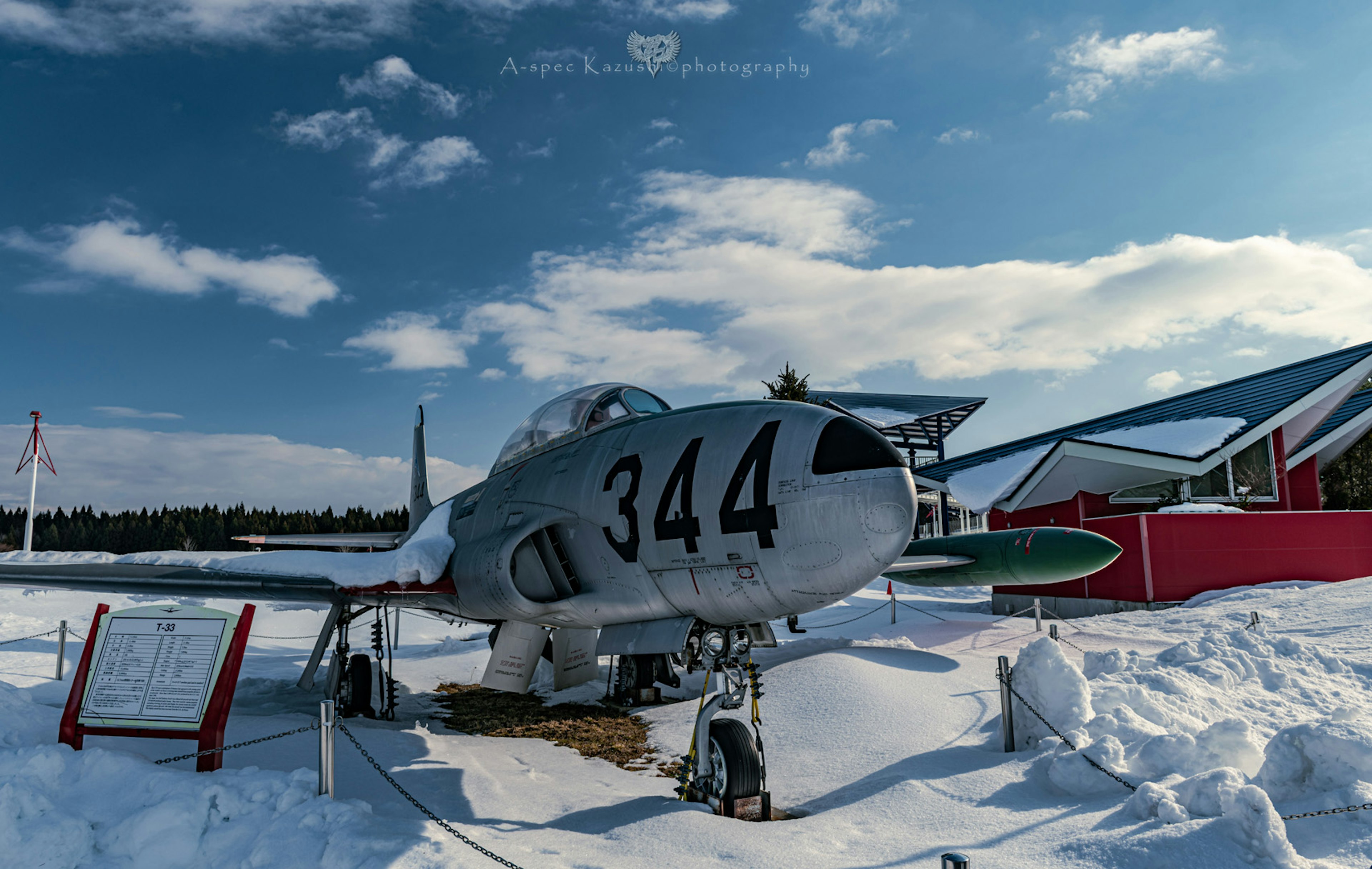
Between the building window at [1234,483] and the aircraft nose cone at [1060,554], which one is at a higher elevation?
the building window at [1234,483]

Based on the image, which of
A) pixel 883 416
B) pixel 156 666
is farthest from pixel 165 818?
pixel 883 416

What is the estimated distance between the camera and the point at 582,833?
4.98 m

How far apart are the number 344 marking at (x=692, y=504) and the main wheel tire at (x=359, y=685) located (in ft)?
19.1

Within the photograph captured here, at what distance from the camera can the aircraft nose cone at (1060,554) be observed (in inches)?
537

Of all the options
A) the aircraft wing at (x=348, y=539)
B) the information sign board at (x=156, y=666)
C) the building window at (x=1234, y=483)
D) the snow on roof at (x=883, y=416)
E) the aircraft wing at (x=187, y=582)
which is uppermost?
the snow on roof at (x=883, y=416)

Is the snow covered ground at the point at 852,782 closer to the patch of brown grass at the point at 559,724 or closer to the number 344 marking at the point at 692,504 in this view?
the patch of brown grass at the point at 559,724

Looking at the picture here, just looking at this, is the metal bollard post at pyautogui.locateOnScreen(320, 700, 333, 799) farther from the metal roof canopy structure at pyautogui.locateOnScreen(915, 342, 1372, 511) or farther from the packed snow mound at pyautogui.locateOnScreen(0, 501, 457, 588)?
the metal roof canopy structure at pyautogui.locateOnScreen(915, 342, 1372, 511)

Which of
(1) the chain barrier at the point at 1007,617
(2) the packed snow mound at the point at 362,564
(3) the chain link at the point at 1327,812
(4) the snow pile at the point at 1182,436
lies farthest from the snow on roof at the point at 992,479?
(3) the chain link at the point at 1327,812

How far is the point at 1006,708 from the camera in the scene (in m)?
6.75

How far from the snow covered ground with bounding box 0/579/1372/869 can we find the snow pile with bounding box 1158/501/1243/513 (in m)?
7.95

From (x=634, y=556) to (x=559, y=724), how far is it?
182 inches

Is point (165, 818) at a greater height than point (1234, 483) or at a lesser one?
lesser

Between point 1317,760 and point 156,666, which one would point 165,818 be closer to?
point 156,666

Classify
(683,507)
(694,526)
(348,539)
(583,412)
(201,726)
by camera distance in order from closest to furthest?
(201,726) < (694,526) < (683,507) < (583,412) < (348,539)
